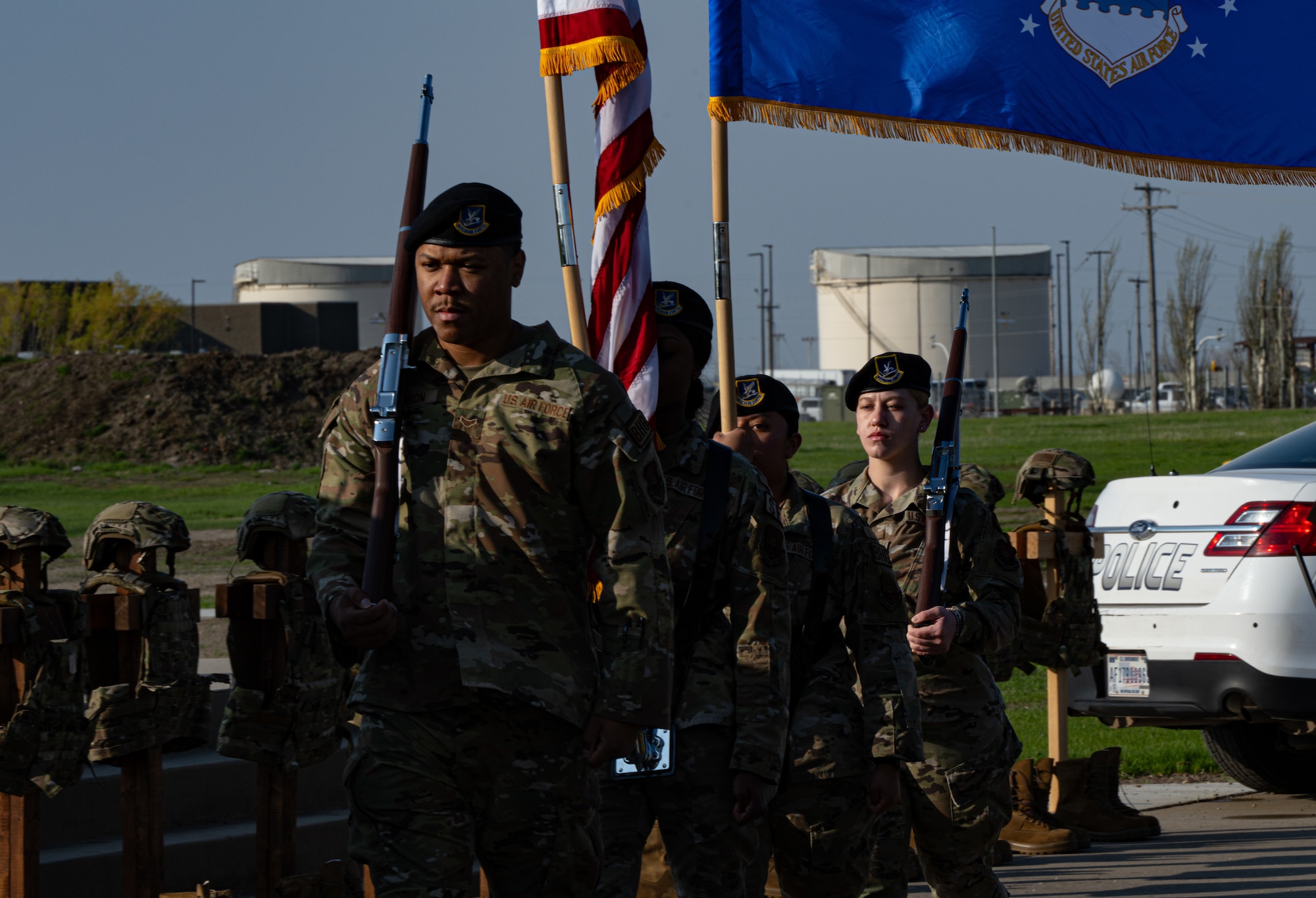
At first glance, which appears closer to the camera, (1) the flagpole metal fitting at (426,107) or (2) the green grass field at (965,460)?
(1) the flagpole metal fitting at (426,107)

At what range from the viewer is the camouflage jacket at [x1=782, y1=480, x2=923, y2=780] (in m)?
4.32

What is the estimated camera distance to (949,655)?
5.17 m

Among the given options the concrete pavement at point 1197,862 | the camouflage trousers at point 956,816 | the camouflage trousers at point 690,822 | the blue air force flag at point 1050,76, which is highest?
the blue air force flag at point 1050,76

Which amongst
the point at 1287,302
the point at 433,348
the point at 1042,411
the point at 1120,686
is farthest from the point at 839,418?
the point at 433,348

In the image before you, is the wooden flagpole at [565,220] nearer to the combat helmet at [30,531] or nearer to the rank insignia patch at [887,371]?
the rank insignia patch at [887,371]

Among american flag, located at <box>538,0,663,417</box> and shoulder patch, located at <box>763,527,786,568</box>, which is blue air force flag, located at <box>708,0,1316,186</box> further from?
shoulder patch, located at <box>763,527,786,568</box>

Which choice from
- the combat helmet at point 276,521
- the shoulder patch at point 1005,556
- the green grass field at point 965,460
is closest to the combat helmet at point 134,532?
the combat helmet at point 276,521

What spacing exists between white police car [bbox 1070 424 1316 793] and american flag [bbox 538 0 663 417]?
138 inches

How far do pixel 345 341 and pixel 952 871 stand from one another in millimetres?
70458

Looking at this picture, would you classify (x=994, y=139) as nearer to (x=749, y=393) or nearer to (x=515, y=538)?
(x=749, y=393)

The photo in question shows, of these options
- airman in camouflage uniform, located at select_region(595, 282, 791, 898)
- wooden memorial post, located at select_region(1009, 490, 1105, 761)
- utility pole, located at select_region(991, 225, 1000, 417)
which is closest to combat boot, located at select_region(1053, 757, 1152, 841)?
wooden memorial post, located at select_region(1009, 490, 1105, 761)

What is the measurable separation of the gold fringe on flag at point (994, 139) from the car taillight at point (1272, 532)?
56.1 inches

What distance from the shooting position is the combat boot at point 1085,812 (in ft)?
24.6

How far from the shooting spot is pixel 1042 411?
69.8 meters
